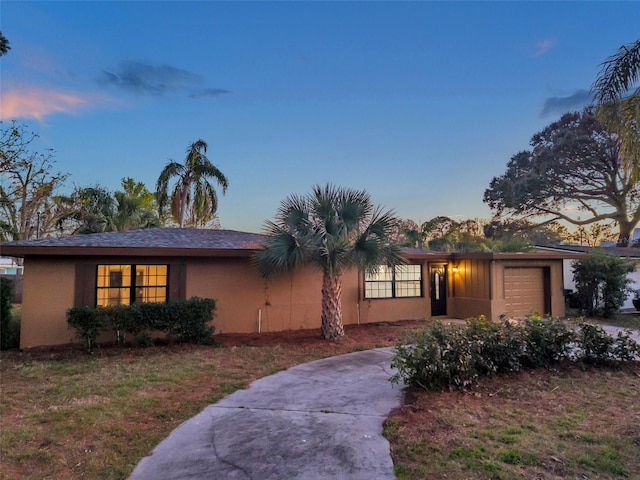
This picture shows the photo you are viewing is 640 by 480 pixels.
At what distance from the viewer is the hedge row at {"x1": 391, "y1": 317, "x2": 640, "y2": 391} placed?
5301 mm

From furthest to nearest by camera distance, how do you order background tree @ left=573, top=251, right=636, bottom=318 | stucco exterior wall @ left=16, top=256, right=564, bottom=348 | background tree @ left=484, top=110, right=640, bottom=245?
background tree @ left=484, top=110, right=640, bottom=245 → background tree @ left=573, top=251, right=636, bottom=318 → stucco exterior wall @ left=16, top=256, right=564, bottom=348

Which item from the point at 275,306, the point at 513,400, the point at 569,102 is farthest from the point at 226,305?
the point at 569,102

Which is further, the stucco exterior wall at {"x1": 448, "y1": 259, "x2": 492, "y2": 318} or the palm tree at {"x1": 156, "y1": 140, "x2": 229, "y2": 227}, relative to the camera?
the palm tree at {"x1": 156, "y1": 140, "x2": 229, "y2": 227}

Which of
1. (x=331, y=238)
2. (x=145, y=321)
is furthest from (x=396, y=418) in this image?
(x=145, y=321)

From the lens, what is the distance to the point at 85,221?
20.5 metres

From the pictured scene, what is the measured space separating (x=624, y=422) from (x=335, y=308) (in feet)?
19.5

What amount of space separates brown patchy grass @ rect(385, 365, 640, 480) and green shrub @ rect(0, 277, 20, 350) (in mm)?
8915

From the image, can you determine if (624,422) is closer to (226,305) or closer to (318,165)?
(226,305)

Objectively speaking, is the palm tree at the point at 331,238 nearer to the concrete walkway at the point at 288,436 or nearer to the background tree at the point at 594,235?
the concrete walkway at the point at 288,436

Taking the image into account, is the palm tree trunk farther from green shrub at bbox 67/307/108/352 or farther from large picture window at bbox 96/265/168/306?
green shrub at bbox 67/307/108/352

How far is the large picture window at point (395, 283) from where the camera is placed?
12.1 m

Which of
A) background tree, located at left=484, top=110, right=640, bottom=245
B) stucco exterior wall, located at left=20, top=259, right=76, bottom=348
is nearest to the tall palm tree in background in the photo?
stucco exterior wall, located at left=20, top=259, right=76, bottom=348

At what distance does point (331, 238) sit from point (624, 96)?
20.1 feet

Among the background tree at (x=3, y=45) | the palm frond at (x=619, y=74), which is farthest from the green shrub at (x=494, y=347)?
the background tree at (x=3, y=45)
